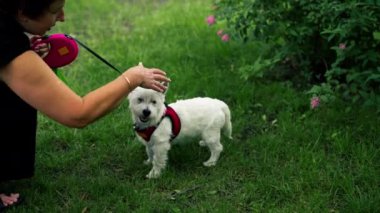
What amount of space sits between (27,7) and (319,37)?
10.0 feet

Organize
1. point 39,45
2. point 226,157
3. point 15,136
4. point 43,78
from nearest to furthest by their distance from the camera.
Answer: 1. point 43,78
2. point 39,45
3. point 15,136
4. point 226,157

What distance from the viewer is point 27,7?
2.99 m

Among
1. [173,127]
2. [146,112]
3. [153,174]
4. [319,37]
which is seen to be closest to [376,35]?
[319,37]

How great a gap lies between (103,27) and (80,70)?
1611 millimetres

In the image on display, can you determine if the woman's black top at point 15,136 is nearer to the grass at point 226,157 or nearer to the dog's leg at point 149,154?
the grass at point 226,157

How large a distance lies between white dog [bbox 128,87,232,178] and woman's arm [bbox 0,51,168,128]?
2.85 feet

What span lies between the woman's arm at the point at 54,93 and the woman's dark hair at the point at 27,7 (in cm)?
21

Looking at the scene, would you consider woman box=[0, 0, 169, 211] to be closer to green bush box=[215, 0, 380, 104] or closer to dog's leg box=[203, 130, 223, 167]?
dog's leg box=[203, 130, 223, 167]

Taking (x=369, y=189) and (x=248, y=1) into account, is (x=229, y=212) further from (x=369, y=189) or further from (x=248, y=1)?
(x=248, y=1)

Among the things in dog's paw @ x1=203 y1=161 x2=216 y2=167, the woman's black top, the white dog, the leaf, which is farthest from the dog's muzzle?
the leaf

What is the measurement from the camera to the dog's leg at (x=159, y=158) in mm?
4082

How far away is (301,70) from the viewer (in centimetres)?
554

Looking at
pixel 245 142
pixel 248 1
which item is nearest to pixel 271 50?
pixel 248 1

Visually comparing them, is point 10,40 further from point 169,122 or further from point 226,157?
point 226,157
